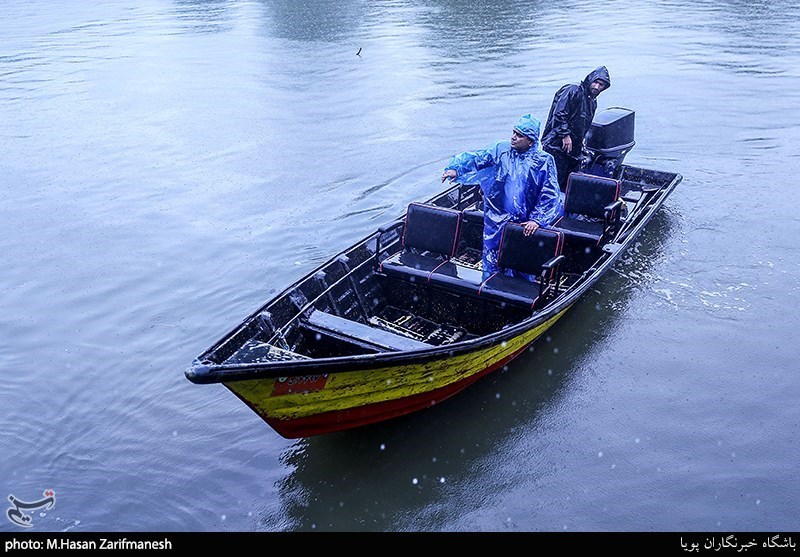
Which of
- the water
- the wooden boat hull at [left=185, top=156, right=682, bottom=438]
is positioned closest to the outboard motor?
the water

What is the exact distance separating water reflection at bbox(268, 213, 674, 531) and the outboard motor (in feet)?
12.9

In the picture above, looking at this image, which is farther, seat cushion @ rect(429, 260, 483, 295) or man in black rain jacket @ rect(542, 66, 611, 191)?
man in black rain jacket @ rect(542, 66, 611, 191)

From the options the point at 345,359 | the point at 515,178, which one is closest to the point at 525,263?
the point at 515,178

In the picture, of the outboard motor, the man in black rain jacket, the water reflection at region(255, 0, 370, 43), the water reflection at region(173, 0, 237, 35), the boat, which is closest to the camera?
the boat

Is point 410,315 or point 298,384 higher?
Answer: point 298,384

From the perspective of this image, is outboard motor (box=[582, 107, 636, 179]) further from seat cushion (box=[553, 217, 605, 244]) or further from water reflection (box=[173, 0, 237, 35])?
water reflection (box=[173, 0, 237, 35])

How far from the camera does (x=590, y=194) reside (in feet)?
29.5

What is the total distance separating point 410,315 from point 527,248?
1.57 meters

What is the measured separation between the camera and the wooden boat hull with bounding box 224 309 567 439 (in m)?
5.70

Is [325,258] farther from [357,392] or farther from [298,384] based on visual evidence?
[298,384]

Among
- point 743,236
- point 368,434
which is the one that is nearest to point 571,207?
point 743,236

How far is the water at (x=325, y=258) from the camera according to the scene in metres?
6.18

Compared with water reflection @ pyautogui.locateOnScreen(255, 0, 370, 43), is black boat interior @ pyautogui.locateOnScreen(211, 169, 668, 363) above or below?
below

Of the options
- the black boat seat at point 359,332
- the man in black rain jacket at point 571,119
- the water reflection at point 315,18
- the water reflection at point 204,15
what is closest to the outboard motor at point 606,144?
the man in black rain jacket at point 571,119
